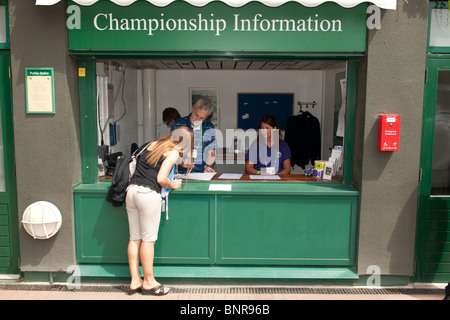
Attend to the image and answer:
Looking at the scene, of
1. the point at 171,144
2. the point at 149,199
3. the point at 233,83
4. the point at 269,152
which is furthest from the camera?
the point at 233,83

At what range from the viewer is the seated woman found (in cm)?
492

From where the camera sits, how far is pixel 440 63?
378 centimetres

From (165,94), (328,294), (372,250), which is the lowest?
(328,294)

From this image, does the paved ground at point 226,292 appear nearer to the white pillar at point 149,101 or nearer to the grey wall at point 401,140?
the grey wall at point 401,140

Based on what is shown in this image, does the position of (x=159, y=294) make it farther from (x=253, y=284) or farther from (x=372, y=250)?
(x=372, y=250)

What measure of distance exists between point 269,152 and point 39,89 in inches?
105

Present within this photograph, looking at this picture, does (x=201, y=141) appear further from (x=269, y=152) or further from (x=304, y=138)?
(x=304, y=138)

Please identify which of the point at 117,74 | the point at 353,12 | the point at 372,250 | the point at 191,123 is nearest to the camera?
the point at 353,12

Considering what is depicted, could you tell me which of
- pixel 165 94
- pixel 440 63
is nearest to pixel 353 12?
pixel 440 63

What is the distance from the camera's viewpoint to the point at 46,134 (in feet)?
12.3

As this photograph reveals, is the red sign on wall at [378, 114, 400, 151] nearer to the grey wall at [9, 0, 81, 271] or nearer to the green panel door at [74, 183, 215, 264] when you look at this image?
the green panel door at [74, 183, 215, 264]

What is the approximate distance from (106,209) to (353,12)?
2.93 m

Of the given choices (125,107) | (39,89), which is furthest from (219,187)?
(125,107)

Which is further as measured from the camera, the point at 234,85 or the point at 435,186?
the point at 234,85
